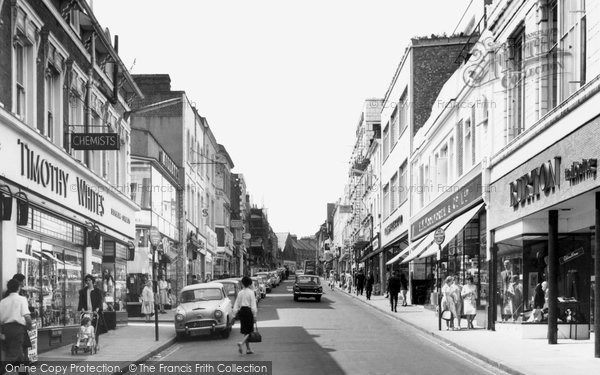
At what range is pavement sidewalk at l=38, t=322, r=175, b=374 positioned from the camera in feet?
52.8

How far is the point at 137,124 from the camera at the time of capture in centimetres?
4681

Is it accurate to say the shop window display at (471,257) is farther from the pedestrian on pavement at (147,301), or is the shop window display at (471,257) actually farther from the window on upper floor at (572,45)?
the pedestrian on pavement at (147,301)

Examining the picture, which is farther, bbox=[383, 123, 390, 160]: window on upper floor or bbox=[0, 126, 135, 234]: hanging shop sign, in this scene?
bbox=[383, 123, 390, 160]: window on upper floor

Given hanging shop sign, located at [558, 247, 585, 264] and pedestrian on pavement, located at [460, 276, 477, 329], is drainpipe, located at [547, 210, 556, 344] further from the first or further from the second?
pedestrian on pavement, located at [460, 276, 477, 329]

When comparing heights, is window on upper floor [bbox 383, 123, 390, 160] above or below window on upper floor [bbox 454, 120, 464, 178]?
above

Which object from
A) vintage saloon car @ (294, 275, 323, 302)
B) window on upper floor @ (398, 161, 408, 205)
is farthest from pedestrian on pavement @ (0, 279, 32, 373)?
window on upper floor @ (398, 161, 408, 205)

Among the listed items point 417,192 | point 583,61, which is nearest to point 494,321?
point 583,61

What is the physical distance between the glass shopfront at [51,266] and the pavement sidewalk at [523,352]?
9.22 metres

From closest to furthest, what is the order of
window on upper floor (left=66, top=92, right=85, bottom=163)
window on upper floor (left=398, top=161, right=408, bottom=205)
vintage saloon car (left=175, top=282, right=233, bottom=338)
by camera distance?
window on upper floor (left=66, top=92, right=85, bottom=163) → vintage saloon car (left=175, top=282, right=233, bottom=338) → window on upper floor (left=398, top=161, right=408, bottom=205)

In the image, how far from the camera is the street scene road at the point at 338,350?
48.2 feet

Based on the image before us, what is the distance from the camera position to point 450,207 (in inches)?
1241

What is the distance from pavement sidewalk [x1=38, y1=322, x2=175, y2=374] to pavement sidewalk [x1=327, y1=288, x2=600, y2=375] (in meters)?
6.84

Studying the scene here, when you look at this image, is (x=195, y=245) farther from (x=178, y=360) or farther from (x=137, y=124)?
(x=178, y=360)

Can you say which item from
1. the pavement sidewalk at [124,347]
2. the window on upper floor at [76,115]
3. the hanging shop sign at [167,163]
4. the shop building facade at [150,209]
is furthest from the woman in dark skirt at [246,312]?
the hanging shop sign at [167,163]
